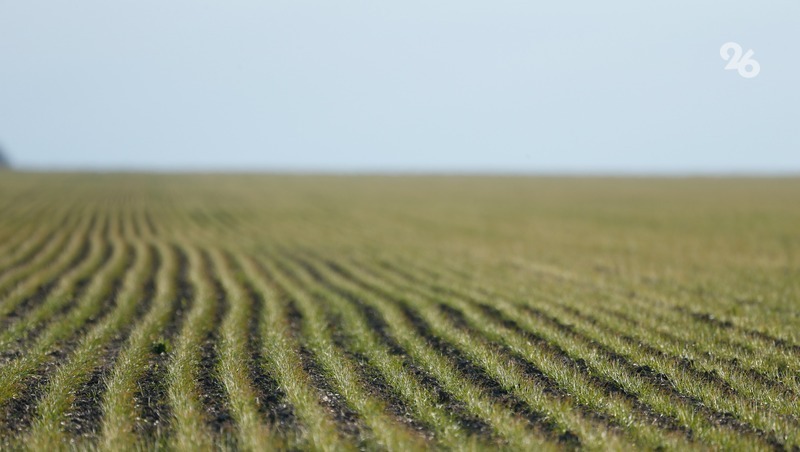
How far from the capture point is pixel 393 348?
Answer: 10742 millimetres

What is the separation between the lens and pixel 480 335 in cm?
1153

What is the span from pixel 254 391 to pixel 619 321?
723 centimetres

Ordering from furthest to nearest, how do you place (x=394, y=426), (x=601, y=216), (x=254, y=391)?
(x=601, y=216), (x=254, y=391), (x=394, y=426)

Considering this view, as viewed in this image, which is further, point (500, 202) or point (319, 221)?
point (500, 202)

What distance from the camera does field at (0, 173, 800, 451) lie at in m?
7.23

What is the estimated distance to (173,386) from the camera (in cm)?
857

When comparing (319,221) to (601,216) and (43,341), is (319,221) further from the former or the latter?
(43,341)

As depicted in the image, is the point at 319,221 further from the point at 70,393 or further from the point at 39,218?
the point at 70,393

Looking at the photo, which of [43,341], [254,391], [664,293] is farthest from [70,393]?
[664,293]

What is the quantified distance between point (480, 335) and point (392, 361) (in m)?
2.29

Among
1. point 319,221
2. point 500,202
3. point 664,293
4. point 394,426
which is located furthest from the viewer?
point 500,202

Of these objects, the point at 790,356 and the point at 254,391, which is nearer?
the point at 254,391

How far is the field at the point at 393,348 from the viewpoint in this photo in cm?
723

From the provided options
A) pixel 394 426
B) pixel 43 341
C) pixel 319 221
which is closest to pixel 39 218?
pixel 319 221
